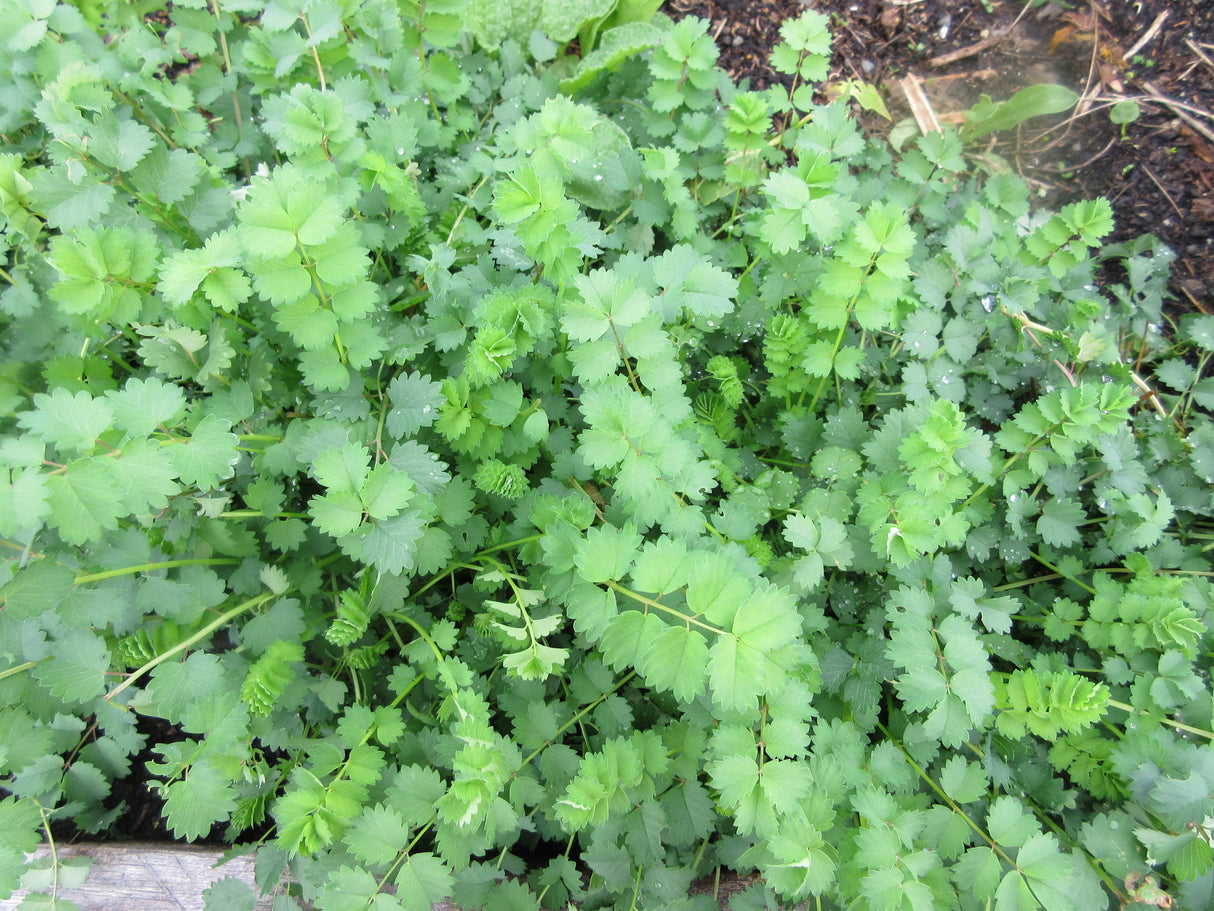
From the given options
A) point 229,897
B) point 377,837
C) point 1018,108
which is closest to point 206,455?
point 377,837

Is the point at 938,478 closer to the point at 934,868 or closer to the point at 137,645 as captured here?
the point at 934,868

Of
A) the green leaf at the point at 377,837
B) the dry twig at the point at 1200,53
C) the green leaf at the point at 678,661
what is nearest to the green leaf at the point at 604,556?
the green leaf at the point at 678,661

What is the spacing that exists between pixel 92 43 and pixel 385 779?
2.39 meters

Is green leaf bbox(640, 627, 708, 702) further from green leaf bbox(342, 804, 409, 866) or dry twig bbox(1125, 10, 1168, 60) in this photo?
dry twig bbox(1125, 10, 1168, 60)

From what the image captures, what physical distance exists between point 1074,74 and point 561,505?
9.47ft

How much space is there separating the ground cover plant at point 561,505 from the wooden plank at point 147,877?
0.15 metres

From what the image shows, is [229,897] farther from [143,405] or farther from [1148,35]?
[1148,35]

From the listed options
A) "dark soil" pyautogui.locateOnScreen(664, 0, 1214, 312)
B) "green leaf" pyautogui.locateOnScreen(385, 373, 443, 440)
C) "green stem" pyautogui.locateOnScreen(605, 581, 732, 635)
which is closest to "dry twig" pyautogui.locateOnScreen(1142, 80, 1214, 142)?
"dark soil" pyautogui.locateOnScreen(664, 0, 1214, 312)

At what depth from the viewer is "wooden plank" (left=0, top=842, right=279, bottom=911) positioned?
73.1 inches

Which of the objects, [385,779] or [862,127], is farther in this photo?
[862,127]

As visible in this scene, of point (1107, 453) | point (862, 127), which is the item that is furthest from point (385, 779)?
point (862, 127)

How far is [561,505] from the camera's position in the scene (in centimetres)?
175

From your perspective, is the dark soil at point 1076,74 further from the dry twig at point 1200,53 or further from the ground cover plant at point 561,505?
the ground cover plant at point 561,505

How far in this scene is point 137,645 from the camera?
1593 millimetres
